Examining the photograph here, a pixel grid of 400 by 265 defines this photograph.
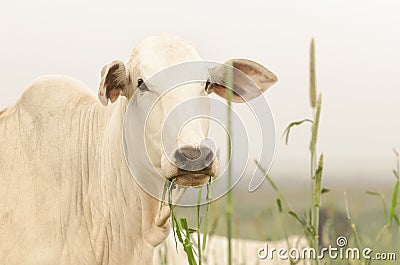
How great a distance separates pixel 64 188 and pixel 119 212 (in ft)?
1.02

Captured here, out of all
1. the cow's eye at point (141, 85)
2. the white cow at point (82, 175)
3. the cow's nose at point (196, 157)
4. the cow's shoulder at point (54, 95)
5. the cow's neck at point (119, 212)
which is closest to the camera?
the cow's nose at point (196, 157)

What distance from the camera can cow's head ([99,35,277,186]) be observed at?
3.21 metres

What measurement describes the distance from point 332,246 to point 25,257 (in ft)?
5.25

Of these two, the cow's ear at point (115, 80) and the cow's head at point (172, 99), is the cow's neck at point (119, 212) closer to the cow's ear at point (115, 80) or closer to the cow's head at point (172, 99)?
the cow's ear at point (115, 80)

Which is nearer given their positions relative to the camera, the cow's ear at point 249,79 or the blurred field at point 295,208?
the blurred field at point 295,208

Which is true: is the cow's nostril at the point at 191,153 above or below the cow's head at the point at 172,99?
below

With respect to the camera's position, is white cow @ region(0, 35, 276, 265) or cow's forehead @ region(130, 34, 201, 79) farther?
white cow @ region(0, 35, 276, 265)

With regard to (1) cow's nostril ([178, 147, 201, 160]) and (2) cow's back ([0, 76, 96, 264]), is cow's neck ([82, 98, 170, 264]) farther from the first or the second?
(1) cow's nostril ([178, 147, 201, 160])

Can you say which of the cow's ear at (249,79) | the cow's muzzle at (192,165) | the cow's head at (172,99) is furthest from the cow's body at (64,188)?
the cow's muzzle at (192,165)

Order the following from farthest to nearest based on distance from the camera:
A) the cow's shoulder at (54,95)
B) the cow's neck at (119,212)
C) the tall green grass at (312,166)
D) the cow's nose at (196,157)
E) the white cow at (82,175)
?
the cow's shoulder at (54,95), the cow's neck at (119,212), the white cow at (82,175), the cow's nose at (196,157), the tall green grass at (312,166)

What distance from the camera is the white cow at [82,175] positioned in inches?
150

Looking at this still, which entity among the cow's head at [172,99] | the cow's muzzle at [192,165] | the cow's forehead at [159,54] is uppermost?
the cow's forehead at [159,54]

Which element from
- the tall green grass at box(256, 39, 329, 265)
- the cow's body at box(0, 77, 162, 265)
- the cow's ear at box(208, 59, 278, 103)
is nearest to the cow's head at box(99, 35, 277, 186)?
the cow's ear at box(208, 59, 278, 103)

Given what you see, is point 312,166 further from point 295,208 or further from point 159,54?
point 159,54
